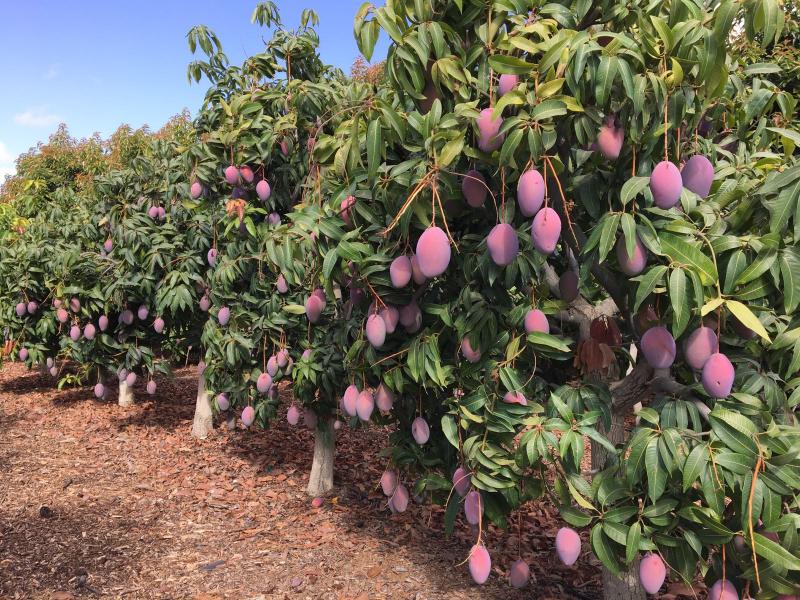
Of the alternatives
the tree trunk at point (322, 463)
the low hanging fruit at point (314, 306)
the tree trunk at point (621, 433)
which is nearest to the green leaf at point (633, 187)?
the tree trunk at point (621, 433)

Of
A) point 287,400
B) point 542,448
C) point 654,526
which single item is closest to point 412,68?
point 542,448

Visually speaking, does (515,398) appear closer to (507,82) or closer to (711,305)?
(711,305)

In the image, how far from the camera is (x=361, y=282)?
2002mm

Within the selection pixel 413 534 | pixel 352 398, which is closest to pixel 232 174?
pixel 352 398

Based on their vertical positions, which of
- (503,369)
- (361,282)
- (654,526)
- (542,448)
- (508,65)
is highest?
(508,65)

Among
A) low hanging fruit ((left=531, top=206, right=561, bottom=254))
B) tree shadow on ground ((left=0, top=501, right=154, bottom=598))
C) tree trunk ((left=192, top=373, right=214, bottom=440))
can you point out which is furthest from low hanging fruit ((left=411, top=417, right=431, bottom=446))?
tree trunk ((left=192, top=373, right=214, bottom=440))

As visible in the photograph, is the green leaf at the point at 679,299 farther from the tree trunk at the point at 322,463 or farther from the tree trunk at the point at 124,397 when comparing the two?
the tree trunk at the point at 124,397

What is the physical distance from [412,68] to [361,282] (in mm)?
714

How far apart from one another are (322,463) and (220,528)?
0.87 m

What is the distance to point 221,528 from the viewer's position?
4137mm

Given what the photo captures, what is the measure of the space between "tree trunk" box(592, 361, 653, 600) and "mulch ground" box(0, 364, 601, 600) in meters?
0.75

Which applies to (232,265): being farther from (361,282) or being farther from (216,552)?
(361,282)

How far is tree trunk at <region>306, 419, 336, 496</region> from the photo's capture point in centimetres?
446

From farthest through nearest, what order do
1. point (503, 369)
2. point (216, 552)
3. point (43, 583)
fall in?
point (216, 552) < point (43, 583) < point (503, 369)
